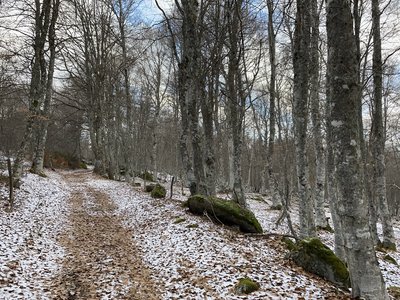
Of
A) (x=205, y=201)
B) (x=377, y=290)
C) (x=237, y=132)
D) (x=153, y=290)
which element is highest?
(x=237, y=132)

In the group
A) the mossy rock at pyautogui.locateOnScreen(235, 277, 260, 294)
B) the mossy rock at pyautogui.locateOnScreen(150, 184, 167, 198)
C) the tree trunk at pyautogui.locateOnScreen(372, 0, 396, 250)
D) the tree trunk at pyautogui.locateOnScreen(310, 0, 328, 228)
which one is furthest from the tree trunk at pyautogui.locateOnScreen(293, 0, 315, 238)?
the mossy rock at pyautogui.locateOnScreen(150, 184, 167, 198)

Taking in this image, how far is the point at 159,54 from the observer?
26891mm

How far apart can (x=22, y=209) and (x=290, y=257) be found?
8.25 metres

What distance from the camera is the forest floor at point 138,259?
17.8ft

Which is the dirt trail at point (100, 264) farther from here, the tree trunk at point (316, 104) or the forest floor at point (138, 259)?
the tree trunk at point (316, 104)

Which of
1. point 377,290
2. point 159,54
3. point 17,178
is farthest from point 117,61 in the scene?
point 377,290

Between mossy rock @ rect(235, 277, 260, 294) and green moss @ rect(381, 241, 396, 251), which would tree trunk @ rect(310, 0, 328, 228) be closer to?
green moss @ rect(381, 241, 396, 251)

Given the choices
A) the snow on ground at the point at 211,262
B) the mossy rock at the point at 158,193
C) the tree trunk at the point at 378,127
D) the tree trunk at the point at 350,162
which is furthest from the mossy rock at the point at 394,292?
the mossy rock at the point at 158,193

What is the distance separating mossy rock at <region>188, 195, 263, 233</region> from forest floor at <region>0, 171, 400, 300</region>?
1.09 ft

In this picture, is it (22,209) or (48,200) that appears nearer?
A: (22,209)

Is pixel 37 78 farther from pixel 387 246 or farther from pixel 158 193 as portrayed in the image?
Result: pixel 387 246

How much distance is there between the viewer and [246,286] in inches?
210

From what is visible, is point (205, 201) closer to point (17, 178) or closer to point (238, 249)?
point (238, 249)

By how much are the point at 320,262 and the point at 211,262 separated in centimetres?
218
